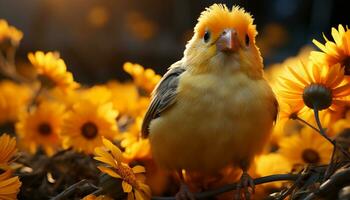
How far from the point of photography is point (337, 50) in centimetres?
→ 73

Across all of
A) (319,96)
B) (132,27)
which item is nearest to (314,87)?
(319,96)

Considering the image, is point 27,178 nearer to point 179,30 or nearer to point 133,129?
point 133,129

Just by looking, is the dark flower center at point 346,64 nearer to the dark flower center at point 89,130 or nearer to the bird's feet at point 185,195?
the bird's feet at point 185,195

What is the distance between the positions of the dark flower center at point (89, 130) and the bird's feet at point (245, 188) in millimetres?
285

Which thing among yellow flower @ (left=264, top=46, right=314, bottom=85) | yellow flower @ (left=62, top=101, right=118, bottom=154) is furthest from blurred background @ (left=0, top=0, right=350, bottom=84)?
yellow flower @ (left=62, top=101, right=118, bottom=154)

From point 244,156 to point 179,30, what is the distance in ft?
7.31

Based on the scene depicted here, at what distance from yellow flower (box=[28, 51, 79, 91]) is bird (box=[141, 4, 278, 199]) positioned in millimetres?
263

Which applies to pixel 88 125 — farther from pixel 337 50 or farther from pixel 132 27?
pixel 132 27

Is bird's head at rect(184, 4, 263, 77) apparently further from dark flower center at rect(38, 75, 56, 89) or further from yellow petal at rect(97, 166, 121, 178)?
dark flower center at rect(38, 75, 56, 89)

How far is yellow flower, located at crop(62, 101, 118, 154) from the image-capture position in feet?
3.09

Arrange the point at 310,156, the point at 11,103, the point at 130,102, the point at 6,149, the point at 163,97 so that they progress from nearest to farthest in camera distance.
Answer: the point at 6,149
the point at 163,97
the point at 310,156
the point at 130,102
the point at 11,103

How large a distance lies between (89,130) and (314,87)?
16.2 inches

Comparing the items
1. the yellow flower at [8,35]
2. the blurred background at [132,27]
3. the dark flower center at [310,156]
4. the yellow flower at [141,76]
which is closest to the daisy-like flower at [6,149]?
the yellow flower at [141,76]

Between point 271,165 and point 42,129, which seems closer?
point 271,165
